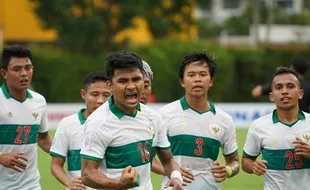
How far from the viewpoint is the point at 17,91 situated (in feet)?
28.2

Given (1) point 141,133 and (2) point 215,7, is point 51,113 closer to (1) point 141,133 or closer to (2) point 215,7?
(1) point 141,133

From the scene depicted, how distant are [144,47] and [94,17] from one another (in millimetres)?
3447

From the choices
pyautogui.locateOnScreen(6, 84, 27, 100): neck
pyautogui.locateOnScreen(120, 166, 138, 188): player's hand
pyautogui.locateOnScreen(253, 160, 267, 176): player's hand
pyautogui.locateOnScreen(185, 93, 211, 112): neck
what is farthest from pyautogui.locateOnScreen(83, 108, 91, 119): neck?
pyautogui.locateOnScreen(120, 166, 138, 188): player's hand

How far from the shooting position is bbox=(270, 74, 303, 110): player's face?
772 centimetres

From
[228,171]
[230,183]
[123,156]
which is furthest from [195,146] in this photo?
[230,183]

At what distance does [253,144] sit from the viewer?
7906 mm

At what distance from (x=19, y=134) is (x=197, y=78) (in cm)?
198

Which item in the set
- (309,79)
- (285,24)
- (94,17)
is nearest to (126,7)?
(94,17)

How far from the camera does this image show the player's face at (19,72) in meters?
8.45

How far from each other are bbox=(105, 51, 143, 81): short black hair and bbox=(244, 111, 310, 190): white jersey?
6.45 ft

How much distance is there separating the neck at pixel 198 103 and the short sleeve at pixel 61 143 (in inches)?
47.2

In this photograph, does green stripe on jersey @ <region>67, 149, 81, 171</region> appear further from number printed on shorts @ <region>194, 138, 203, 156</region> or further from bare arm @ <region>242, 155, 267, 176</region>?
bare arm @ <region>242, 155, 267, 176</region>

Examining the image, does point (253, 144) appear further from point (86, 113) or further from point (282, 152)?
point (86, 113)

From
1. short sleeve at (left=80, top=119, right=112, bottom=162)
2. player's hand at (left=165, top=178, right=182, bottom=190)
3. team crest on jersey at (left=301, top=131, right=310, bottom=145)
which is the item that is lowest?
team crest on jersey at (left=301, top=131, right=310, bottom=145)
